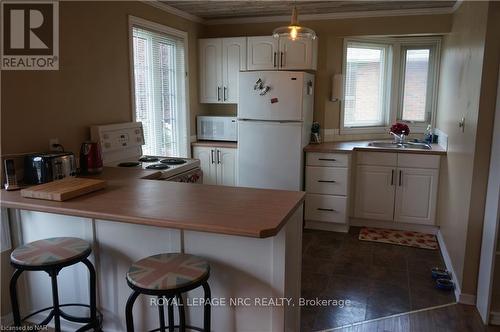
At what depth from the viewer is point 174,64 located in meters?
4.35

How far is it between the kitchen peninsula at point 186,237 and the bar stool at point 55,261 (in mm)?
117

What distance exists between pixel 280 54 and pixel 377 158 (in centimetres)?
153

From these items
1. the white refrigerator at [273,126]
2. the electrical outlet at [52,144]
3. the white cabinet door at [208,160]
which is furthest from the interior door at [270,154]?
Result: the electrical outlet at [52,144]

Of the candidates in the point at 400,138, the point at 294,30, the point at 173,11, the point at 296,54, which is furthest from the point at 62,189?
the point at 400,138

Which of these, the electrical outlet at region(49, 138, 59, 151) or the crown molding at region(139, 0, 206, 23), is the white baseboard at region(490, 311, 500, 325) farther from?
the crown molding at region(139, 0, 206, 23)

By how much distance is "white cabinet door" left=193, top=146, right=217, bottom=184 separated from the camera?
4.63 meters

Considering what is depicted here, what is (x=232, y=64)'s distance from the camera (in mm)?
4613

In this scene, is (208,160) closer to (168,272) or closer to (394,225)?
(394,225)

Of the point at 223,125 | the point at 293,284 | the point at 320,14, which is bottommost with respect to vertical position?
the point at 293,284

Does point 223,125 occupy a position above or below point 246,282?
above

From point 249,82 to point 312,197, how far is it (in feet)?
4.54

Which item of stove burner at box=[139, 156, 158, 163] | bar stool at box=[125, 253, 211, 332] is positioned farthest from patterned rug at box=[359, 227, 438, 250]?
bar stool at box=[125, 253, 211, 332]

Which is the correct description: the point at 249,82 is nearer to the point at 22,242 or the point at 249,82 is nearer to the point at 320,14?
the point at 320,14

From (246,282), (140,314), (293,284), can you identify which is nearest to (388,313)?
(293,284)
